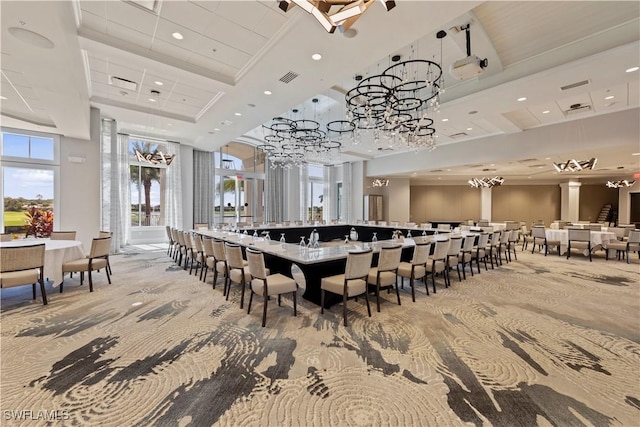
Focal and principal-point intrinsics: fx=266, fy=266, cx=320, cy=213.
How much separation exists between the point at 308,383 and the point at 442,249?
377 centimetres

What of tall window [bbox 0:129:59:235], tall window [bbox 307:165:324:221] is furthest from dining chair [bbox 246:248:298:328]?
tall window [bbox 307:165:324:221]

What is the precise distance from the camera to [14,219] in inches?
297

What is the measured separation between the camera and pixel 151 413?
78.2 inches

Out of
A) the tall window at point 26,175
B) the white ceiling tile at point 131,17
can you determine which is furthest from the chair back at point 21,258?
the tall window at point 26,175

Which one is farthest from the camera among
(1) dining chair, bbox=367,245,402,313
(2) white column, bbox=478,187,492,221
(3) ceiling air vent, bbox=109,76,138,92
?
(2) white column, bbox=478,187,492,221

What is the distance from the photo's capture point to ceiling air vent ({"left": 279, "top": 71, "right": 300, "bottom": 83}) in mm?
5008

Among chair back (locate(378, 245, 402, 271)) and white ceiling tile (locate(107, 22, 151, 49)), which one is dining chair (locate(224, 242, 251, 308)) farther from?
white ceiling tile (locate(107, 22, 151, 49))

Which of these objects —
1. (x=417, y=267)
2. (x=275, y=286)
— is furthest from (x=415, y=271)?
(x=275, y=286)

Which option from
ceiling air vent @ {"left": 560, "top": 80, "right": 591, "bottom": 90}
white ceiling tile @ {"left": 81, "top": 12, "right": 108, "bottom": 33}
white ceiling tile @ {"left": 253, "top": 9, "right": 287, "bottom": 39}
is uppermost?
white ceiling tile @ {"left": 253, "top": 9, "right": 287, "bottom": 39}

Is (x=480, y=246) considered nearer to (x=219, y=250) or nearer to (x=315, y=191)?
(x=219, y=250)

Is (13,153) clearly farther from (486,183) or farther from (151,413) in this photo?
(486,183)

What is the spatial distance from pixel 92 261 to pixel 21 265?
41.3 inches

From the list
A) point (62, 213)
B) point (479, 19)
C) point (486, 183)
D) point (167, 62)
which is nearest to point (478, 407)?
point (479, 19)

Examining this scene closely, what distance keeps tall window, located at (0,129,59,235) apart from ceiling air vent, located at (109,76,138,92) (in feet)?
11.5
